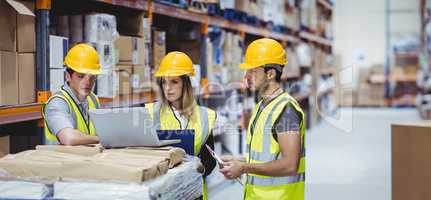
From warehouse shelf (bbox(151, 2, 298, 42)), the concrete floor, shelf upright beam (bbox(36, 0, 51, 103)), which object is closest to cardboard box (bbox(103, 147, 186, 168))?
shelf upright beam (bbox(36, 0, 51, 103))

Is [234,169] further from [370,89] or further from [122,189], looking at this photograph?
[370,89]

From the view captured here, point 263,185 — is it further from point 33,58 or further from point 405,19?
point 405,19

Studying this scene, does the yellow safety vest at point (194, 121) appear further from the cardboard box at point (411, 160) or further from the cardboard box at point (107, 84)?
the cardboard box at point (411, 160)

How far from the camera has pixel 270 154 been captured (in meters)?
2.88

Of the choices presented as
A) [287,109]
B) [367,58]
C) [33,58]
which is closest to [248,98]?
[33,58]

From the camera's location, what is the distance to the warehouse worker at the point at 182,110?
11.2 ft

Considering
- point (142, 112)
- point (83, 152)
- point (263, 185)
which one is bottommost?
point (263, 185)

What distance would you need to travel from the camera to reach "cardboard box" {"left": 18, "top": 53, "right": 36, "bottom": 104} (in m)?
3.50

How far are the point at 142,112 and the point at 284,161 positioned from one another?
734 mm

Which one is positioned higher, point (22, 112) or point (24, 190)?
point (22, 112)

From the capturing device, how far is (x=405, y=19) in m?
19.2

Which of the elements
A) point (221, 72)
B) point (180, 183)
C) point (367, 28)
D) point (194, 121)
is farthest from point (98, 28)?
point (367, 28)

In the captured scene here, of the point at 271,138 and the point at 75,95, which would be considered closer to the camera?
the point at 271,138

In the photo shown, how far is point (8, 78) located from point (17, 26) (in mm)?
334
